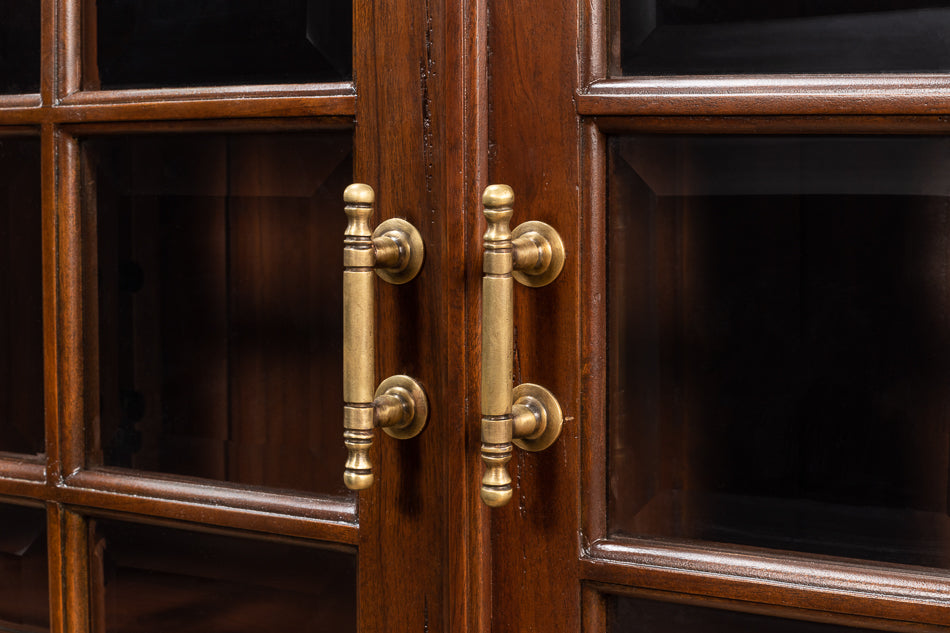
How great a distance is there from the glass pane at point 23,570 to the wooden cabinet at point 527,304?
0.22 feet

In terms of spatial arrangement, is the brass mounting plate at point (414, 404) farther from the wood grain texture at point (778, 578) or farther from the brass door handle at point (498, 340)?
the wood grain texture at point (778, 578)

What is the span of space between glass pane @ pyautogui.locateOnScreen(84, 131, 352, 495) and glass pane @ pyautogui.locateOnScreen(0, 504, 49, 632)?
12 centimetres

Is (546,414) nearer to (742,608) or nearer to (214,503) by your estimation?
(742,608)

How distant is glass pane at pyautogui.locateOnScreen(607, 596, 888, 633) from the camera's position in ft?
2.35

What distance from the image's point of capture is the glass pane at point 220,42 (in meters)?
0.83

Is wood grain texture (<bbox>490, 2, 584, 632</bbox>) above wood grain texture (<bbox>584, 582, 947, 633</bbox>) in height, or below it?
above

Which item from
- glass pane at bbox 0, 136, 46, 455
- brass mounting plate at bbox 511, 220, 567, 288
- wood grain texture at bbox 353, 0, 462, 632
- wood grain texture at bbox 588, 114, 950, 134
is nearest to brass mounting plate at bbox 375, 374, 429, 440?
wood grain texture at bbox 353, 0, 462, 632

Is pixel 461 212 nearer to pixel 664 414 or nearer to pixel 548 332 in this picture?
pixel 548 332

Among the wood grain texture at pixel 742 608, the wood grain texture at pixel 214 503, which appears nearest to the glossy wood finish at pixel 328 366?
the wood grain texture at pixel 214 503

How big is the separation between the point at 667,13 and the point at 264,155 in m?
0.39

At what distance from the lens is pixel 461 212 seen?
751 mm

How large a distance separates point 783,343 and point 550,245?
0.66ft

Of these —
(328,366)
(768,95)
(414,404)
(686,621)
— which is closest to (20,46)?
(328,366)

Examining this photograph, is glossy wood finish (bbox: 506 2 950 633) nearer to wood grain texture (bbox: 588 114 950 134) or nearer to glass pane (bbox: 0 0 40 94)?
wood grain texture (bbox: 588 114 950 134)
